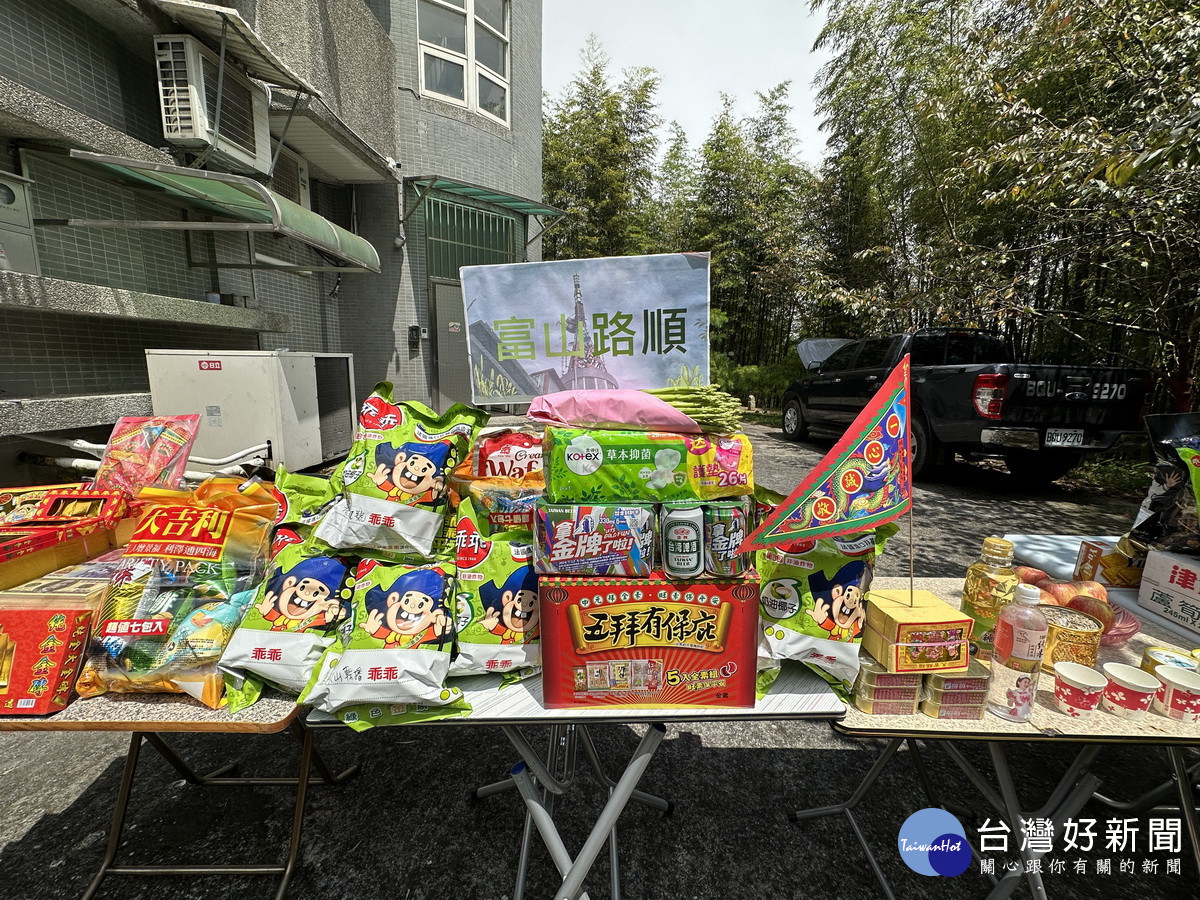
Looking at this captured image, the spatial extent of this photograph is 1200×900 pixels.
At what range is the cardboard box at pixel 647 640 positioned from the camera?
1.27 metres

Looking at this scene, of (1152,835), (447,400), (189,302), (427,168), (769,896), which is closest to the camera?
(769,896)

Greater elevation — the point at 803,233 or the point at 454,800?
the point at 803,233

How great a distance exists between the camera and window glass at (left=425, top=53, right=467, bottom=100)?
769 cm

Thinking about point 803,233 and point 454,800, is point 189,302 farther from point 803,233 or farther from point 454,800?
point 803,233

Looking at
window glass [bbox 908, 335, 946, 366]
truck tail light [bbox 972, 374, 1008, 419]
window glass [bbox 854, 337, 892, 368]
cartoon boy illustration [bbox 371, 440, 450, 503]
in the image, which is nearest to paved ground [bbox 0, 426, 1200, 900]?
cartoon boy illustration [bbox 371, 440, 450, 503]

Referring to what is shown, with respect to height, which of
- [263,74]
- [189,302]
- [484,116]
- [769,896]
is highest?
[484,116]

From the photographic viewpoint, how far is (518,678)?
1.43 m

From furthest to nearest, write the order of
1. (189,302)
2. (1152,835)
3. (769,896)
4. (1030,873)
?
(189,302)
(1152,835)
(769,896)
(1030,873)

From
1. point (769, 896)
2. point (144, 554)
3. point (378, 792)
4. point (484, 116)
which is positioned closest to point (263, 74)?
point (484, 116)

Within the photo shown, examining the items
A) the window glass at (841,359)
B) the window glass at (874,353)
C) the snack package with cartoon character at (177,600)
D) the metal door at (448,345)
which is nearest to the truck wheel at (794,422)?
the window glass at (841,359)

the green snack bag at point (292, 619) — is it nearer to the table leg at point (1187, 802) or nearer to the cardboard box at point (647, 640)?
the cardboard box at point (647, 640)

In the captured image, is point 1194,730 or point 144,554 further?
point 144,554

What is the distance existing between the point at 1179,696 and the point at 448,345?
26.5 feet

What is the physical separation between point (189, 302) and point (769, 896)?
563 centimetres
